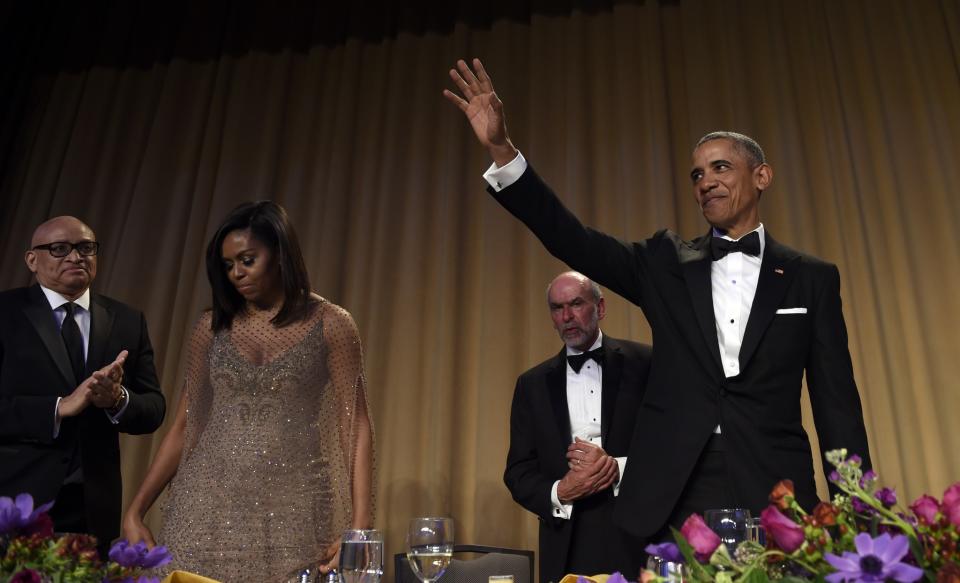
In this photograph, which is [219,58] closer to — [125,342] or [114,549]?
[125,342]

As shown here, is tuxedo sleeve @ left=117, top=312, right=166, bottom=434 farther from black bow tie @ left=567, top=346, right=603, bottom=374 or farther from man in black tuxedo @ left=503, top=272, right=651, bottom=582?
black bow tie @ left=567, top=346, right=603, bottom=374

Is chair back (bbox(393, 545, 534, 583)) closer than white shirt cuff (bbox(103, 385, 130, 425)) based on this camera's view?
No

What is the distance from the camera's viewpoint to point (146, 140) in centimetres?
501

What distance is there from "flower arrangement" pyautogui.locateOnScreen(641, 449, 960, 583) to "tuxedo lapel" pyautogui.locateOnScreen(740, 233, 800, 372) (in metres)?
1.09

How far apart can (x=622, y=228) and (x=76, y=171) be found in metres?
3.23

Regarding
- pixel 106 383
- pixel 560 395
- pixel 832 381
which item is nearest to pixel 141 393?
pixel 106 383

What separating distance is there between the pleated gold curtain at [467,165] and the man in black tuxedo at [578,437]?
1036mm

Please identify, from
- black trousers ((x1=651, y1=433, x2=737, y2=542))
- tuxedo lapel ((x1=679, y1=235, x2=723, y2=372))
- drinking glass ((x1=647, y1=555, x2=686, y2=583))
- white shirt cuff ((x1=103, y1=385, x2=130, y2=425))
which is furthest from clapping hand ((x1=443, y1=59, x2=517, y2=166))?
white shirt cuff ((x1=103, y1=385, x2=130, y2=425))

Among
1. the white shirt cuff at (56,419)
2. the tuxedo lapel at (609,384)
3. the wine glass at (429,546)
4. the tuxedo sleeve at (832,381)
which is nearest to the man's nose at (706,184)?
the tuxedo sleeve at (832,381)

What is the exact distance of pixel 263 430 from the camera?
2.14m

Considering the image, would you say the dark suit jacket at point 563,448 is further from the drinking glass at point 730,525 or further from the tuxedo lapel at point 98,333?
the drinking glass at point 730,525

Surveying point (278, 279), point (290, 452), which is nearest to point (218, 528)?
point (290, 452)

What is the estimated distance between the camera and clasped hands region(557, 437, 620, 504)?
7.89 ft

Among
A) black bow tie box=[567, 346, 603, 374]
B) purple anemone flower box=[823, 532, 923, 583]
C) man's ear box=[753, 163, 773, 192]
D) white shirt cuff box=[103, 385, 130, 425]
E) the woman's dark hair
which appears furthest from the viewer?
black bow tie box=[567, 346, 603, 374]
